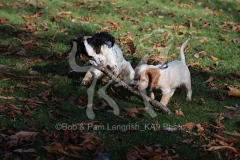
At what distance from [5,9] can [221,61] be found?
679cm

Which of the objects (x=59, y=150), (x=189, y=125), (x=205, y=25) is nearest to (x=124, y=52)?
(x=205, y=25)

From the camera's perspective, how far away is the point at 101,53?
717 cm

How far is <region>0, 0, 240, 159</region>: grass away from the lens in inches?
218

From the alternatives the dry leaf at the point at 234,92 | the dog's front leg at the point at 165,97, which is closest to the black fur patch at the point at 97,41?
the dog's front leg at the point at 165,97

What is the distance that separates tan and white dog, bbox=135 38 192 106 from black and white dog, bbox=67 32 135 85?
28.5 inches

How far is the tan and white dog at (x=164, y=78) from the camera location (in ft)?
21.0

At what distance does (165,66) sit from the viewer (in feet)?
22.1

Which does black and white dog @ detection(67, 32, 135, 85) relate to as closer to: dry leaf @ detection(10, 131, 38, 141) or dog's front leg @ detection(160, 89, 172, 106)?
dog's front leg @ detection(160, 89, 172, 106)

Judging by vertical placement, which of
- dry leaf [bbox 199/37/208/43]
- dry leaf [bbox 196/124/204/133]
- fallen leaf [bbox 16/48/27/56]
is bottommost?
dry leaf [bbox 199/37/208/43]

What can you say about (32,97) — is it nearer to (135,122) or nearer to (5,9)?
(135,122)

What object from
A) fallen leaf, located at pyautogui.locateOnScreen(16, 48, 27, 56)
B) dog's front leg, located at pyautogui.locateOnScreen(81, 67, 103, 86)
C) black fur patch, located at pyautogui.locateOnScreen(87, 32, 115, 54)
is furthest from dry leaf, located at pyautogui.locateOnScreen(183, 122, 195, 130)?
fallen leaf, located at pyautogui.locateOnScreen(16, 48, 27, 56)

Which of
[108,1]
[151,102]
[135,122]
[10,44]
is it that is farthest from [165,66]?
[108,1]

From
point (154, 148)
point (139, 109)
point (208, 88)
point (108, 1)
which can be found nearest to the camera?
point (154, 148)

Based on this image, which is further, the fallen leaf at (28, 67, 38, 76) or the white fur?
the fallen leaf at (28, 67, 38, 76)
